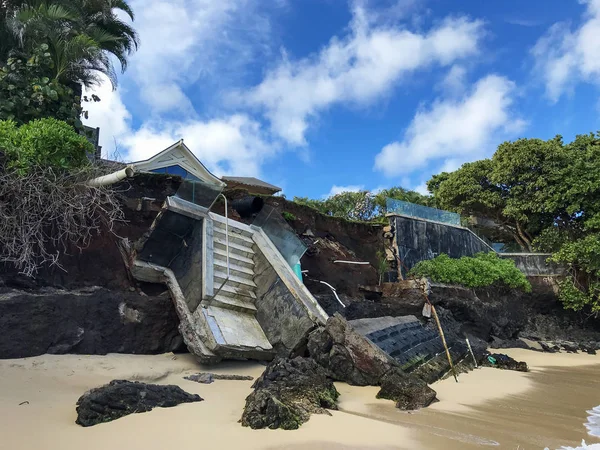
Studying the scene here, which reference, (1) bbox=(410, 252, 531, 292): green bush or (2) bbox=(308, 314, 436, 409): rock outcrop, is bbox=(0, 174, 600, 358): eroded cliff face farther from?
(2) bbox=(308, 314, 436, 409): rock outcrop

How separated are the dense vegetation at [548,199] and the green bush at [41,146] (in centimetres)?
1622

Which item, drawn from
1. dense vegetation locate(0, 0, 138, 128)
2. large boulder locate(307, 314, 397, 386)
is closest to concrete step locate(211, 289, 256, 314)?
large boulder locate(307, 314, 397, 386)

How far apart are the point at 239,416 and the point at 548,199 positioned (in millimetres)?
17928

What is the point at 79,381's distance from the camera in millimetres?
4844

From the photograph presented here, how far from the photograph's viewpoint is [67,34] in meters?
12.9

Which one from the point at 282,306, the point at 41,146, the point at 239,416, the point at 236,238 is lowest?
the point at 239,416

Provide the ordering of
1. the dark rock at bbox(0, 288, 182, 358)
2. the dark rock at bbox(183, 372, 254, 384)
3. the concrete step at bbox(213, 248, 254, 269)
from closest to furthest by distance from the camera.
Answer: the dark rock at bbox(183, 372, 254, 384) → the dark rock at bbox(0, 288, 182, 358) → the concrete step at bbox(213, 248, 254, 269)

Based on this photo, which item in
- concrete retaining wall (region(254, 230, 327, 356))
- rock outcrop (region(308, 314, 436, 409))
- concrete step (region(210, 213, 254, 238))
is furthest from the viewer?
concrete step (region(210, 213, 254, 238))

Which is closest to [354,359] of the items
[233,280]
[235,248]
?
[233,280]

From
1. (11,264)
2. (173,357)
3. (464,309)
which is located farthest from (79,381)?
(464,309)

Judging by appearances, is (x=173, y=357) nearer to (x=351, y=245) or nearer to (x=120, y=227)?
(x=120, y=227)

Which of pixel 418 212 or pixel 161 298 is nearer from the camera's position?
pixel 161 298

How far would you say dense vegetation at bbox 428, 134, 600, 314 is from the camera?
16.0 m

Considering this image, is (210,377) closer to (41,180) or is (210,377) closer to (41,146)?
(41,180)
